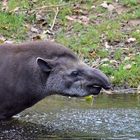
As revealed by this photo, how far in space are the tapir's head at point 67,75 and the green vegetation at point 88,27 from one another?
3.31 metres

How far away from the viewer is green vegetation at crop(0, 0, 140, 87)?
1154 cm

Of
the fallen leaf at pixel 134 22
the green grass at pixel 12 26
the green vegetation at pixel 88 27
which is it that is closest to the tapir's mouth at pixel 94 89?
the green vegetation at pixel 88 27

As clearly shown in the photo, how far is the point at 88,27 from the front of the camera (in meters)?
12.9

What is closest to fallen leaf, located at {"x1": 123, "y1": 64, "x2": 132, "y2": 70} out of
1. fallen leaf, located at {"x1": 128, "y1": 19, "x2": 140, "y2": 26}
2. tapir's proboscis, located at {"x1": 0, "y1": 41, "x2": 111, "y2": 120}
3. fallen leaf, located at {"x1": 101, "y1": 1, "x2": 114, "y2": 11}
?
fallen leaf, located at {"x1": 128, "y1": 19, "x2": 140, "y2": 26}

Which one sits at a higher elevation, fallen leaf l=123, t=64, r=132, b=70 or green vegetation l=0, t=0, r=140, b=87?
green vegetation l=0, t=0, r=140, b=87

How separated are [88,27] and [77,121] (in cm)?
524

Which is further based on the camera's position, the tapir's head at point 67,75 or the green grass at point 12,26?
the green grass at point 12,26

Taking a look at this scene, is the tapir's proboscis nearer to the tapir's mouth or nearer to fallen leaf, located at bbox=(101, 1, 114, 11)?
the tapir's mouth

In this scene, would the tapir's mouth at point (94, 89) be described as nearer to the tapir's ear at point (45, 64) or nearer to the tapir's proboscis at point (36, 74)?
the tapir's proboscis at point (36, 74)

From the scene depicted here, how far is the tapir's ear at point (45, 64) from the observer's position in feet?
23.9

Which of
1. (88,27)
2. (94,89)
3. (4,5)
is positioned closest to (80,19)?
(88,27)

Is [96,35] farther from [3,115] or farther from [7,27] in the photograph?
[3,115]

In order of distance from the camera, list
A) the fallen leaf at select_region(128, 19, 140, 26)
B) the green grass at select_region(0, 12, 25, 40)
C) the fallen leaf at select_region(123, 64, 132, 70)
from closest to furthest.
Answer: the fallen leaf at select_region(123, 64, 132, 70)
the green grass at select_region(0, 12, 25, 40)
the fallen leaf at select_region(128, 19, 140, 26)

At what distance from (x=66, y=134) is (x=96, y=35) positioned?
549 centimetres
